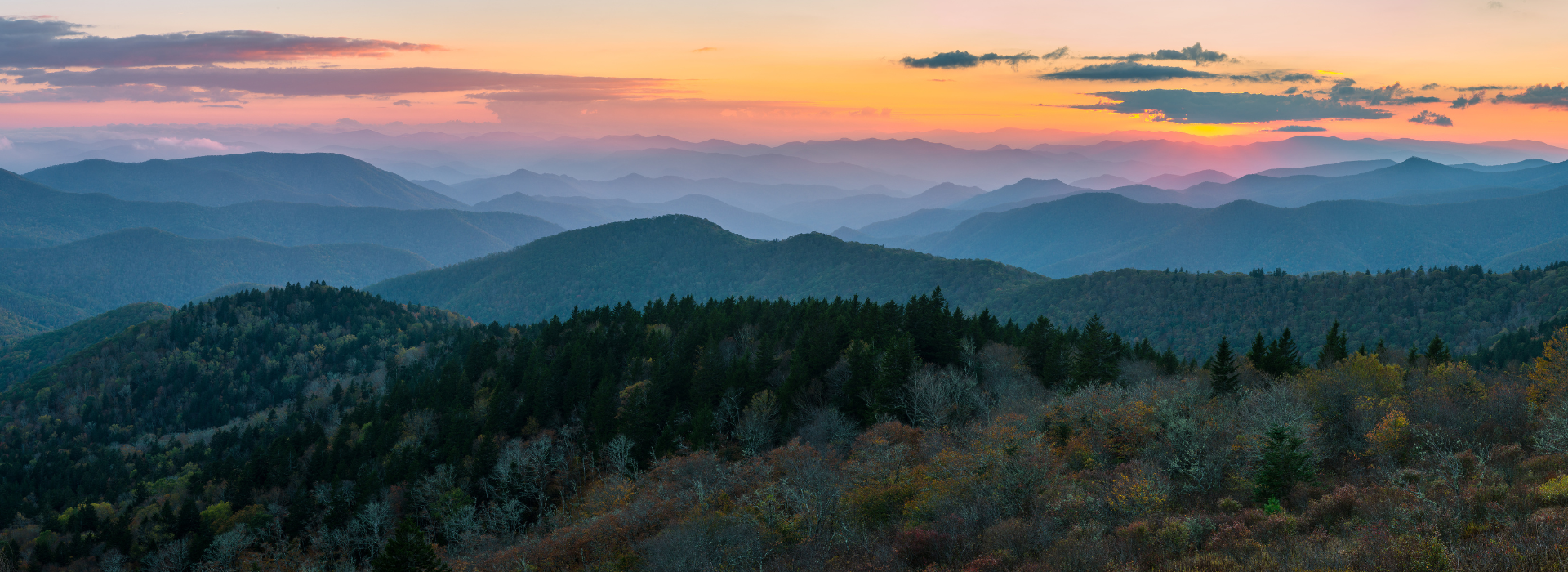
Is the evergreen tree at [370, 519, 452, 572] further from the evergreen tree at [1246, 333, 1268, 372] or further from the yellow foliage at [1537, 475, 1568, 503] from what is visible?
the evergreen tree at [1246, 333, 1268, 372]

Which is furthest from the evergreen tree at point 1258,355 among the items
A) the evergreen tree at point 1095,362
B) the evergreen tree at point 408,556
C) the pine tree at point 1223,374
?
the evergreen tree at point 408,556

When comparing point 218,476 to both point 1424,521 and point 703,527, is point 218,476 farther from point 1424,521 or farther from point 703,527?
point 1424,521

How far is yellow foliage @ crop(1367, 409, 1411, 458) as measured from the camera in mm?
39594

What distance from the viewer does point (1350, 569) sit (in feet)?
73.5

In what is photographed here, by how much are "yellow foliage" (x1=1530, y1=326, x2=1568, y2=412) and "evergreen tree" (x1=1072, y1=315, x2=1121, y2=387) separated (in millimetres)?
27956

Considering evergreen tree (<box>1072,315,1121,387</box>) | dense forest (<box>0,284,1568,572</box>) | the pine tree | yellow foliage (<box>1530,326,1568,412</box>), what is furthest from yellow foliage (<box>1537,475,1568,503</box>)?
evergreen tree (<box>1072,315,1121,387</box>)

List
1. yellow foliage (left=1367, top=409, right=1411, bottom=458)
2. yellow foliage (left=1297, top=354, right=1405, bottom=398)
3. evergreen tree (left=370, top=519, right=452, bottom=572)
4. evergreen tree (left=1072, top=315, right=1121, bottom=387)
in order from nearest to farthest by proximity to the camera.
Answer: evergreen tree (left=370, top=519, right=452, bottom=572), yellow foliage (left=1367, top=409, right=1411, bottom=458), yellow foliage (left=1297, top=354, right=1405, bottom=398), evergreen tree (left=1072, top=315, right=1121, bottom=387)

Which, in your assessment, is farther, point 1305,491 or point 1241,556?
point 1305,491

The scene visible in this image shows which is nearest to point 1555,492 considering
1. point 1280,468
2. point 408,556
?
point 1280,468

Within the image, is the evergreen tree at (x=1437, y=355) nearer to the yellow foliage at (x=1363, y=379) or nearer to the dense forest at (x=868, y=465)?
the dense forest at (x=868, y=465)

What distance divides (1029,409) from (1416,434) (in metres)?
23.1

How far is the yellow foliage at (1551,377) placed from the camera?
46906 millimetres

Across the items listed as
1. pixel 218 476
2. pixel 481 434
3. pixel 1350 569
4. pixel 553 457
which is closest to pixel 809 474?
pixel 1350 569

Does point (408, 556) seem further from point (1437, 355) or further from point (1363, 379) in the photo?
point (1437, 355)
